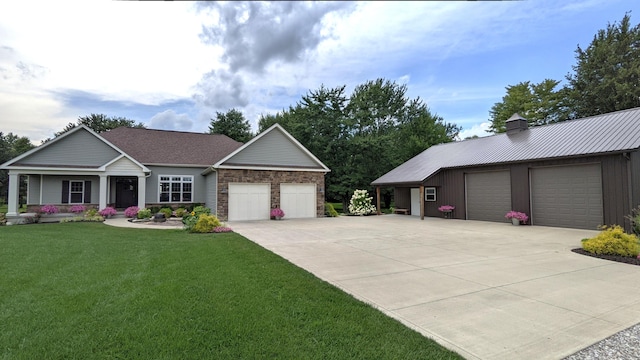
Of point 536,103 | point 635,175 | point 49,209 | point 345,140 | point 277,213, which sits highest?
point 536,103

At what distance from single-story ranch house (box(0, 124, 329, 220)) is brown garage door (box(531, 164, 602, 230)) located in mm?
11230

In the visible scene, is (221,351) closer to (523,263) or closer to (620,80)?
(523,263)

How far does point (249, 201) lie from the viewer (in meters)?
17.7

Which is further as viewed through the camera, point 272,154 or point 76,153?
point 272,154

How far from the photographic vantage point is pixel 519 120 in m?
18.8

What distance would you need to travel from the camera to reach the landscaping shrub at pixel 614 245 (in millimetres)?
7652

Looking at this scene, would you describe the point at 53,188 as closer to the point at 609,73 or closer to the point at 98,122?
the point at 98,122

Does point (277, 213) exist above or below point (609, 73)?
below

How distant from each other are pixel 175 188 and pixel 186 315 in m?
18.5

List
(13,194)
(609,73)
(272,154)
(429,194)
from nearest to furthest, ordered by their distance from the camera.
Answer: (13,194) → (272,154) → (429,194) → (609,73)

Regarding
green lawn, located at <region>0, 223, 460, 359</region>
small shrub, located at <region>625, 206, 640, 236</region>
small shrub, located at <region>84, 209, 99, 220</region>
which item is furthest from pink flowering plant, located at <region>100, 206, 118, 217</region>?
small shrub, located at <region>625, 206, 640, 236</region>

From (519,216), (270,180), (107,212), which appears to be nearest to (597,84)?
(519,216)

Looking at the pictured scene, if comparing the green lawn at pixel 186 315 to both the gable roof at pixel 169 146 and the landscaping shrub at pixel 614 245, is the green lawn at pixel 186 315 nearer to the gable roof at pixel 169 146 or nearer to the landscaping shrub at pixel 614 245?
the landscaping shrub at pixel 614 245

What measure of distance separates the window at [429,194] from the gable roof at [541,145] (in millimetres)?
1324
